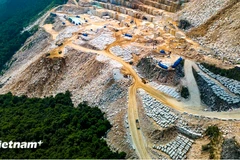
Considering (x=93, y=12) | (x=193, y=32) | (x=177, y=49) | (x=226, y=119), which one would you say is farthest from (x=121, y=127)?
(x=93, y=12)

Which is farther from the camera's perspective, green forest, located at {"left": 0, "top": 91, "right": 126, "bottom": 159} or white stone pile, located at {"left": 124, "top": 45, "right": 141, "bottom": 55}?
white stone pile, located at {"left": 124, "top": 45, "right": 141, "bottom": 55}

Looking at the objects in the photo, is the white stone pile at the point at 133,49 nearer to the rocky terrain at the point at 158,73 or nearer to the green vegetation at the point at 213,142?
the rocky terrain at the point at 158,73

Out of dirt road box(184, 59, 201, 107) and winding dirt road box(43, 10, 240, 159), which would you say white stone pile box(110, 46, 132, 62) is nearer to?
winding dirt road box(43, 10, 240, 159)

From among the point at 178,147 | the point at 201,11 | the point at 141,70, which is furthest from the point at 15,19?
the point at 178,147

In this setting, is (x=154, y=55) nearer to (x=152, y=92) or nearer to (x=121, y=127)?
(x=152, y=92)

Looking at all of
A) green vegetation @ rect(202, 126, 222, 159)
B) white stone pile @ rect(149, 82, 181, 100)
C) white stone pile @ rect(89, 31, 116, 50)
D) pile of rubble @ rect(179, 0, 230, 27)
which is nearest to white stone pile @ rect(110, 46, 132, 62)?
white stone pile @ rect(89, 31, 116, 50)
